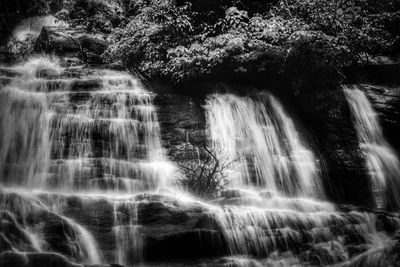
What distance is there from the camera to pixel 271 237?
579 centimetres

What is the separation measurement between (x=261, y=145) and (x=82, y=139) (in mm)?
4229

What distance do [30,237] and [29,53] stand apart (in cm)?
931

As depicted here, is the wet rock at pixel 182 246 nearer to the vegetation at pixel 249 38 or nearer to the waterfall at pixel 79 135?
the waterfall at pixel 79 135

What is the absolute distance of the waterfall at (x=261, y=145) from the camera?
8328 mm

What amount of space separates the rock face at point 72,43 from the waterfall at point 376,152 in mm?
7949

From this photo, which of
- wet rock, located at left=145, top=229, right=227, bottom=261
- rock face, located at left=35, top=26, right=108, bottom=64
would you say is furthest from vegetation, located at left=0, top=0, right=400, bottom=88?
wet rock, located at left=145, top=229, right=227, bottom=261

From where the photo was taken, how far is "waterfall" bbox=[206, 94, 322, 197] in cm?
833

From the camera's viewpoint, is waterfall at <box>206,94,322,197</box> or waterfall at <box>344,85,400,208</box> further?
waterfall at <box>344,85,400,208</box>

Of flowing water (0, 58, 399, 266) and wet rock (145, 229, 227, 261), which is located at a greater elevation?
flowing water (0, 58, 399, 266)

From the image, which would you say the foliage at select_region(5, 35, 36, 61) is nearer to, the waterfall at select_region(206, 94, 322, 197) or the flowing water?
the flowing water

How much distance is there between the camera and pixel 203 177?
7648 mm

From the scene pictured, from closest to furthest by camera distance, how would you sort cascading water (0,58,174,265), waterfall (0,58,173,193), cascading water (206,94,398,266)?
1. cascading water (206,94,398,266)
2. cascading water (0,58,174,265)
3. waterfall (0,58,173,193)

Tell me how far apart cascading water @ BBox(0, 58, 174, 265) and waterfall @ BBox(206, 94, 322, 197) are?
Answer: 1.61m


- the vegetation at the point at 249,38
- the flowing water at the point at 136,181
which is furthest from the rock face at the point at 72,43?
the flowing water at the point at 136,181
